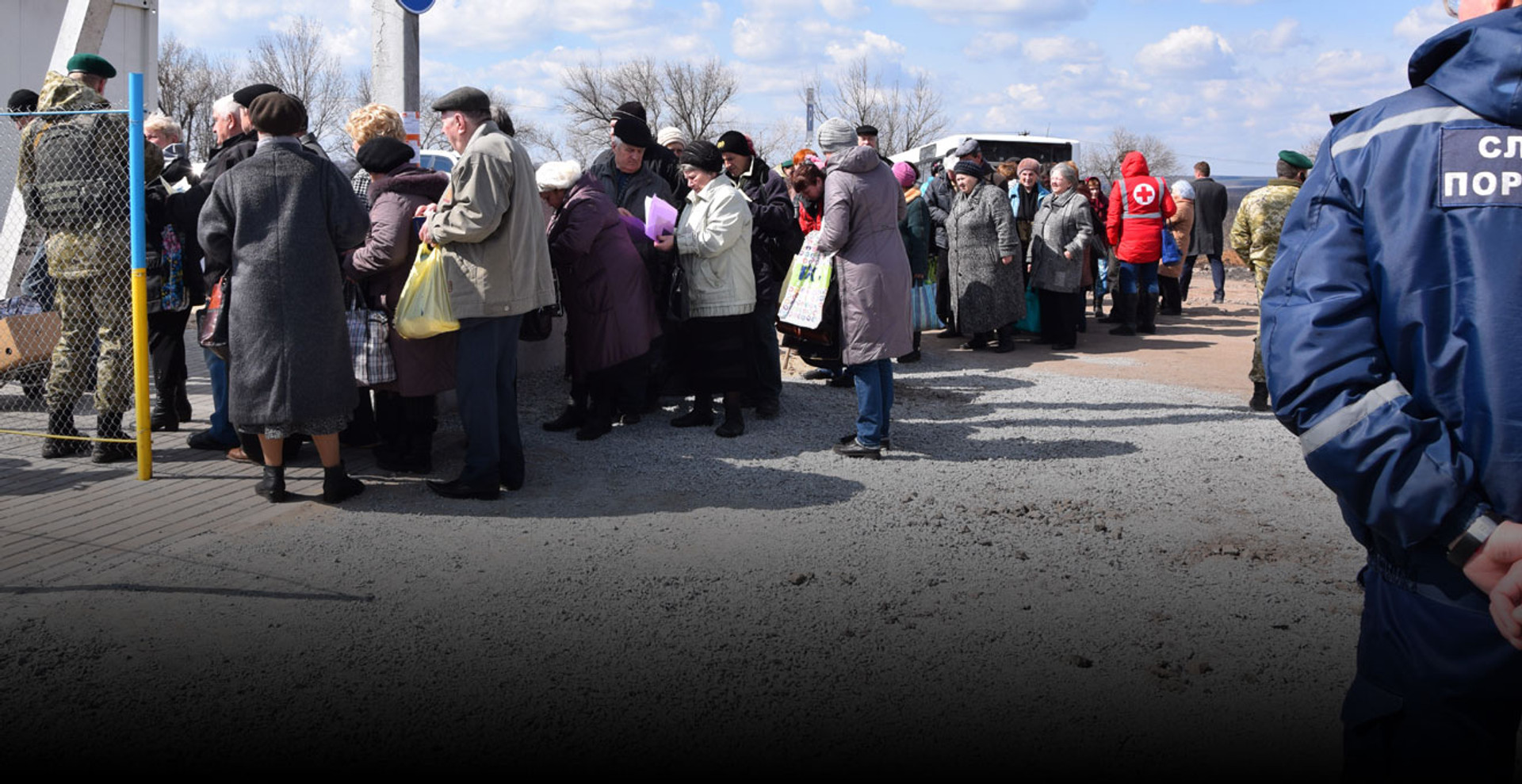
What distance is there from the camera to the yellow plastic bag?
5598 mm

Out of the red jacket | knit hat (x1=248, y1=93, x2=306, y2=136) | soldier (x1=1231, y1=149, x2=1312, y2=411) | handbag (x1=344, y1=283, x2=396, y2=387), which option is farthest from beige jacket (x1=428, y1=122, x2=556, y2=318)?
the red jacket

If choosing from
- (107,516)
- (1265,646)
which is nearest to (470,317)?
(107,516)

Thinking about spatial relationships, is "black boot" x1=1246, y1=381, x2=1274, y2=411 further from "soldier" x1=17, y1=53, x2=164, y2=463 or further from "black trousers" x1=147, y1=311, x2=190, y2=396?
"soldier" x1=17, y1=53, x2=164, y2=463

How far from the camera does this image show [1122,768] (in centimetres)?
314

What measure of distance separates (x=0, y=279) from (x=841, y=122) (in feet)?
20.4

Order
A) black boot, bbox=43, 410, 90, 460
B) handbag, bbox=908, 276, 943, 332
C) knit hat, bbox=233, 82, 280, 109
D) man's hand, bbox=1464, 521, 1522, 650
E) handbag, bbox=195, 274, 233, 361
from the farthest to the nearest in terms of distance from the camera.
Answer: handbag, bbox=908, 276, 943, 332 < black boot, bbox=43, 410, 90, 460 < knit hat, bbox=233, 82, 280, 109 < handbag, bbox=195, 274, 233, 361 < man's hand, bbox=1464, 521, 1522, 650

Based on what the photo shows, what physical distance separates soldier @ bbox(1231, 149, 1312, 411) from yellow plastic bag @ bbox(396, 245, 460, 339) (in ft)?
17.7

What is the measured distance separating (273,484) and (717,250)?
2.90 m

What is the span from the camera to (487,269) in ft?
18.5

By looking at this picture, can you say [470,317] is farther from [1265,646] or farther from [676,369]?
[1265,646]

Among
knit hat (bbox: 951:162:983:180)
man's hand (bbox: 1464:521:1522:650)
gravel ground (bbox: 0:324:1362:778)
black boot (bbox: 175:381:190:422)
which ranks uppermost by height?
knit hat (bbox: 951:162:983:180)

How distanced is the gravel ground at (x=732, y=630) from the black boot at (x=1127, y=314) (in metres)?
7.03

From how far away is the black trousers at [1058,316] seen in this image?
12.3 m

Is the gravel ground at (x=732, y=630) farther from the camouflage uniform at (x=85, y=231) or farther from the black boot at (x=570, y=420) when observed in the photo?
the camouflage uniform at (x=85, y=231)
